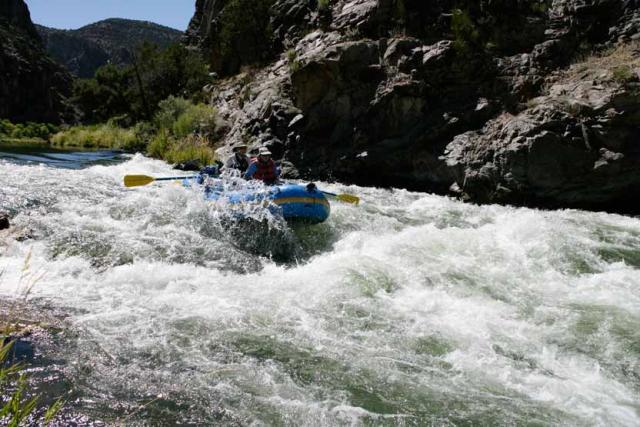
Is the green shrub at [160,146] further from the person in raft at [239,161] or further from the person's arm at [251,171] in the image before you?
the person's arm at [251,171]

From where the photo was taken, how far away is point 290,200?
7082mm

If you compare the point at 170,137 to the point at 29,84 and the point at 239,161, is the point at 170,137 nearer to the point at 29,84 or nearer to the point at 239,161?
the point at 239,161

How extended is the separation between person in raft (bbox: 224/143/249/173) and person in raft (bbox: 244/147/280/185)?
0.67m

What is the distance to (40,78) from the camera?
5872 centimetres

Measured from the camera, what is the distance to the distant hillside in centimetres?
11106

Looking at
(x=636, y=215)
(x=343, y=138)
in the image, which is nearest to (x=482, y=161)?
(x=636, y=215)

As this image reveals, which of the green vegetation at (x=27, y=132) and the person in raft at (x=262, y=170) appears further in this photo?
the green vegetation at (x=27, y=132)

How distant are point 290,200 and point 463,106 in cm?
673

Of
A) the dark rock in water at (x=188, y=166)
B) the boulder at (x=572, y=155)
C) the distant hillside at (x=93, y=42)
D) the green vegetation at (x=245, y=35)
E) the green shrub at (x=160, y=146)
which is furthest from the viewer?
the distant hillside at (x=93, y=42)

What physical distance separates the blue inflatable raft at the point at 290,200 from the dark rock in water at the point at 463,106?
15.2 ft

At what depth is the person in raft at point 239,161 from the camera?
8.72 meters

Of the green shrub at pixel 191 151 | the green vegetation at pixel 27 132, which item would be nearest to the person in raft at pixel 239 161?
the green shrub at pixel 191 151

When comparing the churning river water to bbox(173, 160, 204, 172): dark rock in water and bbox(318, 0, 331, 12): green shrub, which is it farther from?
bbox(318, 0, 331, 12): green shrub

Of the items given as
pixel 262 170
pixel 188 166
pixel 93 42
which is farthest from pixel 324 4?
pixel 93 42
